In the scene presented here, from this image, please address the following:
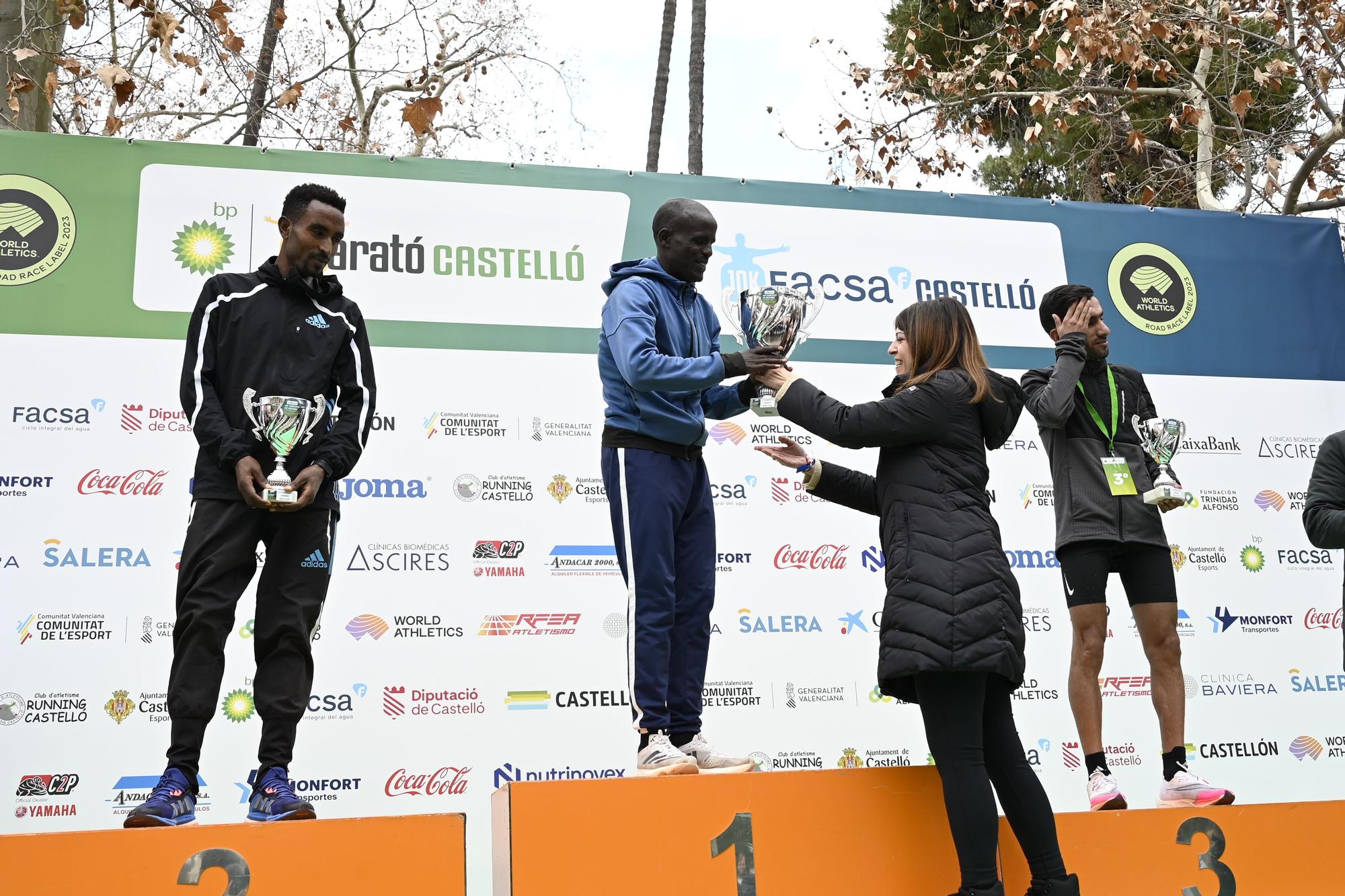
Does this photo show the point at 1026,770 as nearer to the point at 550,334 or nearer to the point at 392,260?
the point at 550,334

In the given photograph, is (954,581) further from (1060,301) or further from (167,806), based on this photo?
(167,806)

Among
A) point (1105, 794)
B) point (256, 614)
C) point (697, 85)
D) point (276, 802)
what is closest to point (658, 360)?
point (256, 614)

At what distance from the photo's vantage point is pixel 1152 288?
193 inches

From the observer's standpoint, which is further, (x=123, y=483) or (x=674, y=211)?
(x=123, y=483)

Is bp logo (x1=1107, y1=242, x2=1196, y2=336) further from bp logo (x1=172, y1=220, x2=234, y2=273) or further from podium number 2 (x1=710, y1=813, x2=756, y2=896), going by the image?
bp logo (x1=172, y1=220, x2=234, y2=273)

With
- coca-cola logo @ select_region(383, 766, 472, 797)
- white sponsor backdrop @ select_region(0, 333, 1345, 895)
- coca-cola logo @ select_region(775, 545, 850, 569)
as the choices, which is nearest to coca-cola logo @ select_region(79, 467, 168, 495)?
white sponsor backdrop @ select_region(0, 333, 1345, 895)

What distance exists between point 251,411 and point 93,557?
1.93m

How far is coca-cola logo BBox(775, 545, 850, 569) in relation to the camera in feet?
14.2

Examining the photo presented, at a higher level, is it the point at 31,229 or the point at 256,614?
the point at 31,229

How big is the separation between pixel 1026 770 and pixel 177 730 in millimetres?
1648

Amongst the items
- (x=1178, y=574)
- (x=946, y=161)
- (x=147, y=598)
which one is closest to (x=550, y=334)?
(x=147, y=598)

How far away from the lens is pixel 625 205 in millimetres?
4457

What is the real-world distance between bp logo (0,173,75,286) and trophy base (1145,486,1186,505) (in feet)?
11.9

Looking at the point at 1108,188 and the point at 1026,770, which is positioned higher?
the point at 1108,188
